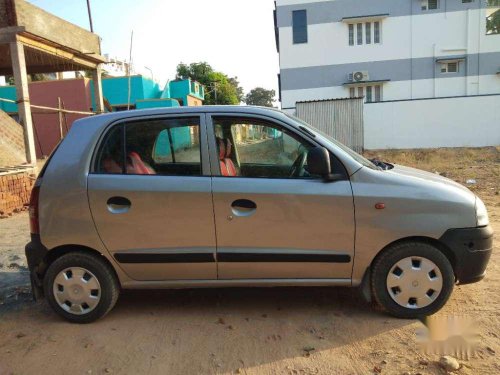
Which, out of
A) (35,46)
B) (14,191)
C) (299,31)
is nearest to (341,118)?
(299,31)

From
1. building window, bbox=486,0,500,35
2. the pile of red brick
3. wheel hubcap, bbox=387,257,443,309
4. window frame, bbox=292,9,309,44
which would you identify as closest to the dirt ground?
wheel hubcap, bbox=387,257,443,309

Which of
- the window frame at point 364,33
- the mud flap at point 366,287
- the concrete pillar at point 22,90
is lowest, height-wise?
the mud flap at point 366,287

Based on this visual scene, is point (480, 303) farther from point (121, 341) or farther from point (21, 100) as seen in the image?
point (21, 100)

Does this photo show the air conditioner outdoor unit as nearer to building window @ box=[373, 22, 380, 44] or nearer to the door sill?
building window @ box=[373, 22, 380, 44]

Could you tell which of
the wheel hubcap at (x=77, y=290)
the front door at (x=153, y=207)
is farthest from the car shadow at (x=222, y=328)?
the front door at (x=153, y=207)

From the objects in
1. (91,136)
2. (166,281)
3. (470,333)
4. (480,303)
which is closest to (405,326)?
(470,333)

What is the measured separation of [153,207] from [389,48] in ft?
91.0

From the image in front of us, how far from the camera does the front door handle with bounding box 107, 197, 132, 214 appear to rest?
145 inches

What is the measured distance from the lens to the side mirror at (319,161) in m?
3.52

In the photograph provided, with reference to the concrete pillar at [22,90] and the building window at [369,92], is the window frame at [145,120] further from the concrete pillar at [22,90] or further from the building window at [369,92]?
the building window at [369,92]

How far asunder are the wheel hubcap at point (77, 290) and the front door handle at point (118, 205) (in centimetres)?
58

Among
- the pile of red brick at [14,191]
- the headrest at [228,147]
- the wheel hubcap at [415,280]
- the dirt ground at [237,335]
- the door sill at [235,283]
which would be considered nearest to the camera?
the dirt ground at [237,335]

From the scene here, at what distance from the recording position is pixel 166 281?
3.82 metres

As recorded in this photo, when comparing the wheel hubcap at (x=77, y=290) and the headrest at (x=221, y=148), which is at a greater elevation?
the headrest at (x=221, y=148)
